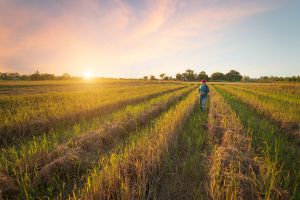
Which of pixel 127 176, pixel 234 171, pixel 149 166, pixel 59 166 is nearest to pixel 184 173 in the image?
pixel 149 166

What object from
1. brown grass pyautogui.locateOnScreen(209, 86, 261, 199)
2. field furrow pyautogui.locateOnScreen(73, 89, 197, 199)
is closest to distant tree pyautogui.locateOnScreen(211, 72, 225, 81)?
brown grass pyautogui.locateOnScreen(209, 86, 261, 199)

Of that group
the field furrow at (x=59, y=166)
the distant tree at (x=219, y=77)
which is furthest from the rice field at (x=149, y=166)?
the distant tree at (x=219, y=77)

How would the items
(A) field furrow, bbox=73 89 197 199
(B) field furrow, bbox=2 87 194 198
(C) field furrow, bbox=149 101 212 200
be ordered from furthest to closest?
(B) field furrow, bbox=2 87 194 198, (C) field furrow, bbox=149 101 212 200, (A) field furrow, bbox=73 89 197 199

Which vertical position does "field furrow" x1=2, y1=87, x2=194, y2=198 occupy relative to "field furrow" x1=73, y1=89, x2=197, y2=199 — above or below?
below

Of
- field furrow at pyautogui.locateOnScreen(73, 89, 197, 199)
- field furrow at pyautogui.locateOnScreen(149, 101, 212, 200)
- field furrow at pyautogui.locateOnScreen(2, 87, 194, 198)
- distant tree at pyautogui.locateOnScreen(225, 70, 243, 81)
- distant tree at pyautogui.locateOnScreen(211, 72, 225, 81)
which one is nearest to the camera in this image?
field furrow at pyautogui.locateOnScreen(73, 89, 197, 199)

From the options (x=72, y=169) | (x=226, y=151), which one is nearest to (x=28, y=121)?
(x=72, y=169)

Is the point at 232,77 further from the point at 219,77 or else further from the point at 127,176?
the point at 127,176

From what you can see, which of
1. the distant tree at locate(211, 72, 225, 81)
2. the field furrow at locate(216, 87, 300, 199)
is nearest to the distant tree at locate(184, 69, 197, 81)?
the distant tree at locate(211, 72, 225, 81)

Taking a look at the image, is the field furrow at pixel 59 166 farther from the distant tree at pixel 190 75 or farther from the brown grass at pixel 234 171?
the distant tree at pixel 190 75

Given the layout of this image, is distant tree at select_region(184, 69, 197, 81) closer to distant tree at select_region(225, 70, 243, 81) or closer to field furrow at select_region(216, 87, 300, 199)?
distant tree at select_region(225, 70, 243, 81)

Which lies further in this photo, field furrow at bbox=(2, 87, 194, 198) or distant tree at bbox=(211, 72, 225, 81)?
distant tree at bbox=(211, 72, 225, 81)

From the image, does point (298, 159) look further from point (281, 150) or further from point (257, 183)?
point (257, 183)

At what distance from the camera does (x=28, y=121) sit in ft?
19.1

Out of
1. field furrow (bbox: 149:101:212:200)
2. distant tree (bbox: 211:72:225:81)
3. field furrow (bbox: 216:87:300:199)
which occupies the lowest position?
field furrow (bbox: 149:101:212:200)
